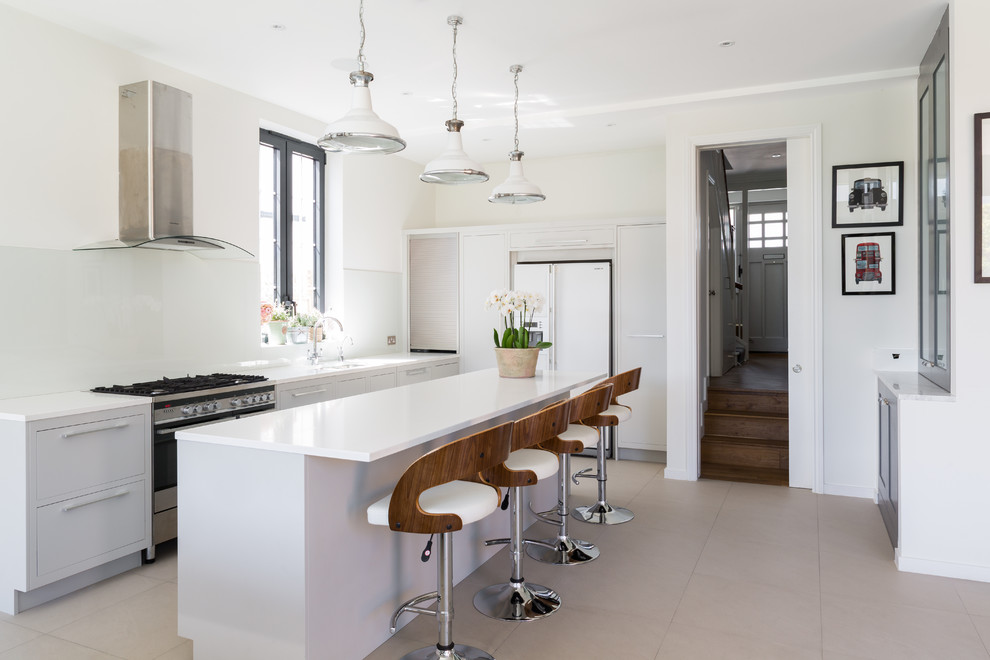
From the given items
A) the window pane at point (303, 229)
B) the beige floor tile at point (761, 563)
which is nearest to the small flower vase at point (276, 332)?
the window pane at point (303, 229)

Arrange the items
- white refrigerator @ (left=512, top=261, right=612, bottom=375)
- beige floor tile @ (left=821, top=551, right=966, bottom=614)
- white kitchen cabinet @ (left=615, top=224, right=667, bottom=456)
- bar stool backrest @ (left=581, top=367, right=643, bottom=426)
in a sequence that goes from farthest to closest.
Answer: white refrigerator @ (left=512, top=261, right=612, bottom=375) → white kitchen cabinet @ (left=615, top=224, right=667, bottom=456) → bar stool backrest @ (left=581, top=367, right=643, bottom=426) → beige floor tile @ (left=821, top=551, right=966, bottom=614)

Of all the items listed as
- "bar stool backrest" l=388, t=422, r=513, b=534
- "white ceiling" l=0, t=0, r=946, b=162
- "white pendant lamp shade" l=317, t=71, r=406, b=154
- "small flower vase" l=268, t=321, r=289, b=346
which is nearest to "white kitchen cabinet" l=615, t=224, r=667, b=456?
"white ceiling" l=0, t=0, r=946, b=162

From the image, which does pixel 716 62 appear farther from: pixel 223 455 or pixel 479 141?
pixel 223 455

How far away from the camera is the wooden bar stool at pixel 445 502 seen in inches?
83.1

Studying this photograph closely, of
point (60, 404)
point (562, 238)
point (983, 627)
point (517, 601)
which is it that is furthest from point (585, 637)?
point (562, 238)

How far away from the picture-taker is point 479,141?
5.91m

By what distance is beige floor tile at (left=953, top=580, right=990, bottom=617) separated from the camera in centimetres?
290

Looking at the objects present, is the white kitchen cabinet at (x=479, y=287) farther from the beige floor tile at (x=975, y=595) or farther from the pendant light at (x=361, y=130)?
the beige floor tile at (x=975, y=595)

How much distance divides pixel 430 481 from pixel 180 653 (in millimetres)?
1327

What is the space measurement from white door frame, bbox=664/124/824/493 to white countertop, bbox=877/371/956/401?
1.77 feet

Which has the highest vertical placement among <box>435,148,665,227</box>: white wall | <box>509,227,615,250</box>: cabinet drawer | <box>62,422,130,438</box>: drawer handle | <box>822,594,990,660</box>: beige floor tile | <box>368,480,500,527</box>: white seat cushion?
Answer: <box>435,148,665,227</box>: white wall

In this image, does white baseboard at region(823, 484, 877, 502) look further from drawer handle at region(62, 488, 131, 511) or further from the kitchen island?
drawer handle at region(62, 488, 131, 511)

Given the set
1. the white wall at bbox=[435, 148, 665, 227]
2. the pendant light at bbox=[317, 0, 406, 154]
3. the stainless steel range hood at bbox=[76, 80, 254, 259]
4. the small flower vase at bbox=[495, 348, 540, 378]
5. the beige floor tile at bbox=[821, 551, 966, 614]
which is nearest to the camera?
the pendant light at bbox=[317, 0, 406, 154]

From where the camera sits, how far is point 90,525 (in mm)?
3119
